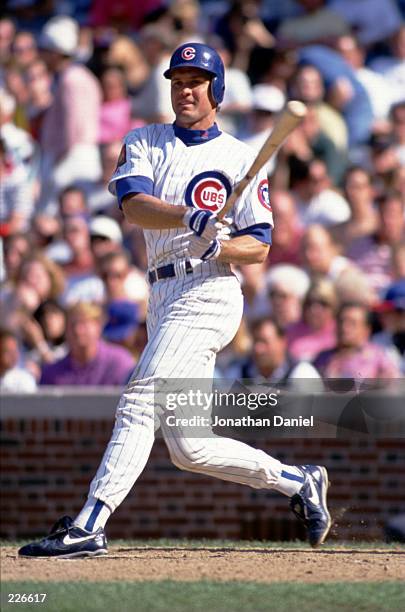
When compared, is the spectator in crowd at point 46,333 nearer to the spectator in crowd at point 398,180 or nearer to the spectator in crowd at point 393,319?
the spectator in crowd at point 393,319

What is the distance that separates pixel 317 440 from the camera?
8023 mm

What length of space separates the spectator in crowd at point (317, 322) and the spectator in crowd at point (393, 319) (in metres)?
0.31

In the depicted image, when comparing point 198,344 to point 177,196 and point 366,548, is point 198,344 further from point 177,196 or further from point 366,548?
point 366,548

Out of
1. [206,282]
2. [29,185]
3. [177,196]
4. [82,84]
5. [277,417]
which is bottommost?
[277,417]

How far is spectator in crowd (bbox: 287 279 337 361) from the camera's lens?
8.99m

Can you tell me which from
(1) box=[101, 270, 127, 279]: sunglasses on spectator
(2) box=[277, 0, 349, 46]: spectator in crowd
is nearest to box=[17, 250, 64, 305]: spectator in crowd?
(1) box=[101, 270, 127, 279]: sunglasses on spectator

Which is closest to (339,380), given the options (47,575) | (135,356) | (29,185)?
(135,356)

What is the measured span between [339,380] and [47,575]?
3163 mm

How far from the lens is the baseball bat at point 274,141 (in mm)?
5207

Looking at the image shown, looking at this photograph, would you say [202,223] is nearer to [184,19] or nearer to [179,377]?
[179,377]

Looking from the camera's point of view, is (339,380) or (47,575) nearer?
(47,575)

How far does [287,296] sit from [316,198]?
1.37 m

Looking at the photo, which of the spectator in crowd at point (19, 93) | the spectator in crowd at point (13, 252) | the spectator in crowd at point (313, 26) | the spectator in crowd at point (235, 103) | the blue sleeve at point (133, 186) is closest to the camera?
the blue sleeve at point (133, 186)

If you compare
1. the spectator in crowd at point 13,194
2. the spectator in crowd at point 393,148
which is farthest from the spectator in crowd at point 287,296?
→ the spectator in crowd at point 13,194
